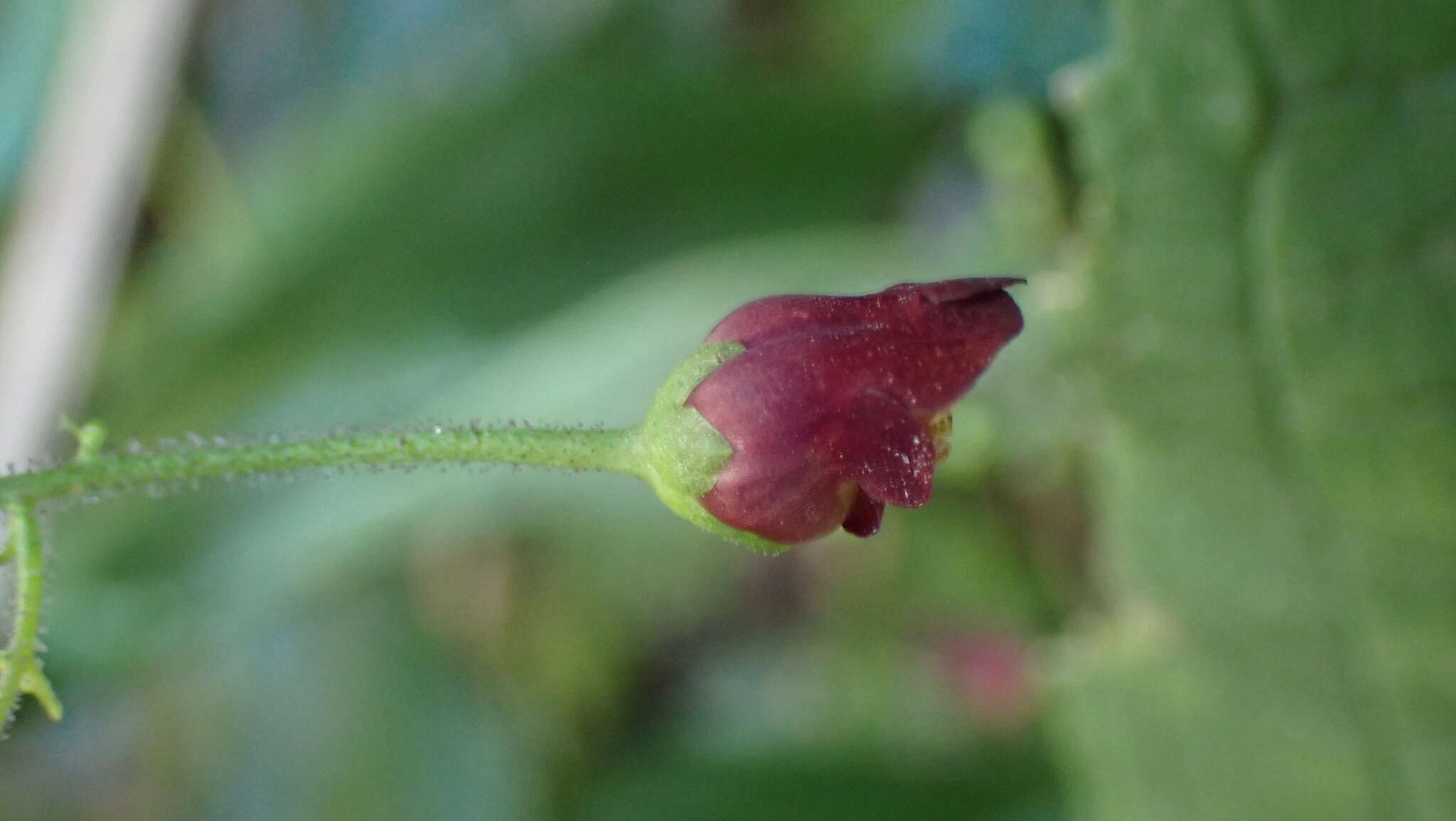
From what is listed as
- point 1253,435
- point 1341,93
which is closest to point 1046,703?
point 1253,435

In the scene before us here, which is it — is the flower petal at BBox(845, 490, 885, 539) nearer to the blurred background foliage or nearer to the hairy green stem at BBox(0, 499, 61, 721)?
the blurred background foliage

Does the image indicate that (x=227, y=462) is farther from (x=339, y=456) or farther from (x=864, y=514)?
(x=864, y=514)

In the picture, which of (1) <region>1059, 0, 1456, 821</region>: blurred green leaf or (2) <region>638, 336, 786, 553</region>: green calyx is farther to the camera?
(1) <region>1059, 0, 1456, 821</region>: blurred green leaf

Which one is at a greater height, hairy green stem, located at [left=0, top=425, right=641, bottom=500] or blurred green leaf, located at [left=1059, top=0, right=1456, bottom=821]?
blurred green leaf, located at [left=1059, top=0, right=1456, bottom=821]

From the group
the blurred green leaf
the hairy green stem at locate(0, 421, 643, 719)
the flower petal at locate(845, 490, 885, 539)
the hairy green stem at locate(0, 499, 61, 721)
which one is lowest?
the hairy green stem at locate(0, 499, 61, 721)

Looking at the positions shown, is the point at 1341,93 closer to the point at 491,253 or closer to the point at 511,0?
the point at 491,253

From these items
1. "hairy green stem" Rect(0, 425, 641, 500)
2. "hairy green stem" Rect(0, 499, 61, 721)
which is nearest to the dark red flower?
"hairy green stem" Rect(0, 425, 641, 500)
